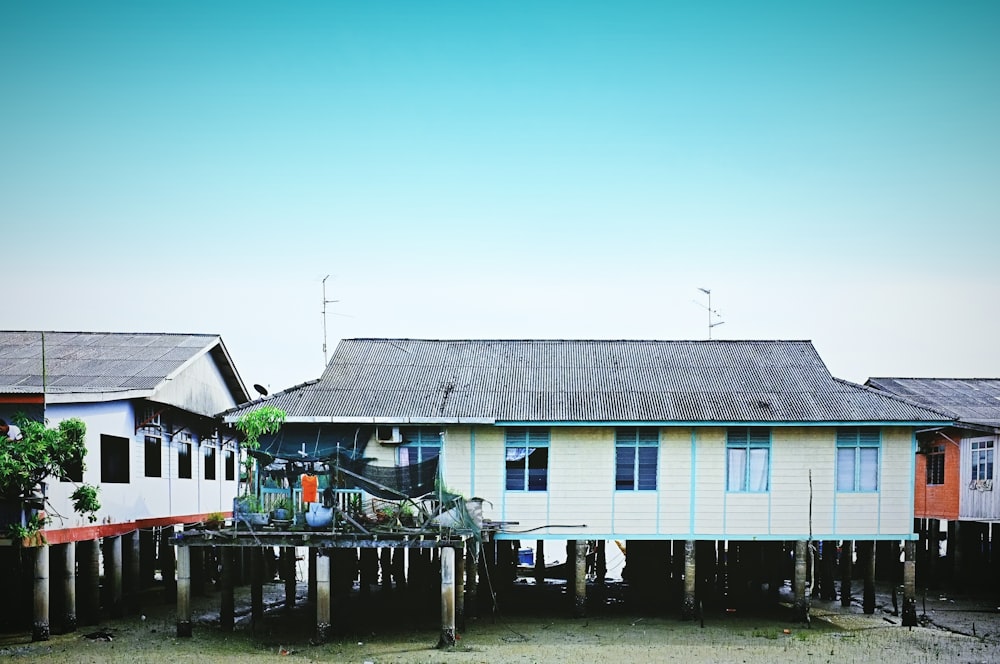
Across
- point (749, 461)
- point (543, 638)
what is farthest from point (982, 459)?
point (543, 638)

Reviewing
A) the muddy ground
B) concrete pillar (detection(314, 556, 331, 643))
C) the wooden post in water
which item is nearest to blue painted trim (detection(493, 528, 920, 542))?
the muddy ground

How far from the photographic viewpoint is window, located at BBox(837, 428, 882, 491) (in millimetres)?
23766

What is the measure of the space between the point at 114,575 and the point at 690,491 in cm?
1185

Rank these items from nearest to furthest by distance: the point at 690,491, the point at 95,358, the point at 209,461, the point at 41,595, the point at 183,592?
the point at 41,595 → the point at 183,592 → the point at 690,491 → the point at 95,358 → the point at 209,461

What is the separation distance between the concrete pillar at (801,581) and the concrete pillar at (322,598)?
30.7 feet

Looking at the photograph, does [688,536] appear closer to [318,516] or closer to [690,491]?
[690,491]

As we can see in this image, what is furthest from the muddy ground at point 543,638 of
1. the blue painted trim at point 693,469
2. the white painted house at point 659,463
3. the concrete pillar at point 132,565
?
the blue painted trim at point 693,469

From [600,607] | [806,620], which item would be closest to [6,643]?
[600,607]

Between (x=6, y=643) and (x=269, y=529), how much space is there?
191 inches

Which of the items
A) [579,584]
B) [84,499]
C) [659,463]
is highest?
[659,463]

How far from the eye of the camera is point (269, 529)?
2169cm

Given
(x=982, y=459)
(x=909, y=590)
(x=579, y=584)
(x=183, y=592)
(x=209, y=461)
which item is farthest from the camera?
(x=209, y=461)

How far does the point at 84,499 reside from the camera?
841 inches

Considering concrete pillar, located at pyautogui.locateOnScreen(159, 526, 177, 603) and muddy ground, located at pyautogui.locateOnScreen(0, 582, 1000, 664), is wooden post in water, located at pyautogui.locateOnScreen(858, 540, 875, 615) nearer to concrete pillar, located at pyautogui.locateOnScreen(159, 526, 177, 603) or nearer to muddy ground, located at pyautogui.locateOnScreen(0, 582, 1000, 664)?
muddy ground, located at pyautogui.locateOnScreen(0, 582, 1000, 664)
